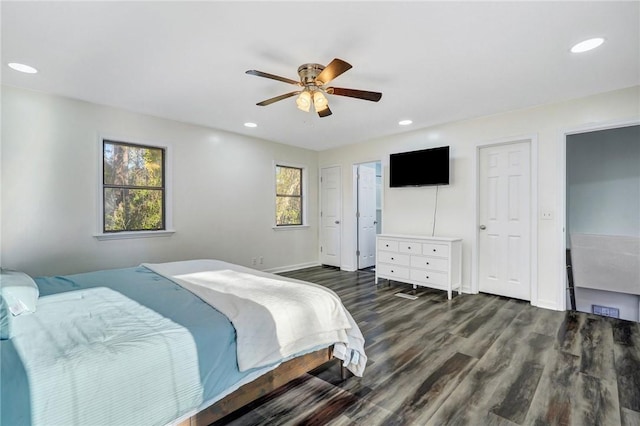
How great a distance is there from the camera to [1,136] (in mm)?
2877

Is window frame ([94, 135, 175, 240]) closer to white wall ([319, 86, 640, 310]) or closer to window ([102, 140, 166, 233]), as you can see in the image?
window ([102, 140, 166, 233])

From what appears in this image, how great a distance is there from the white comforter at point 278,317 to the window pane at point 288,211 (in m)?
3.15

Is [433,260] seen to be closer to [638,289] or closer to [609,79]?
[638,289]

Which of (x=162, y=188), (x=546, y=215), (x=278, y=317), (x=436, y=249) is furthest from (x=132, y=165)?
(x=546, y=215)

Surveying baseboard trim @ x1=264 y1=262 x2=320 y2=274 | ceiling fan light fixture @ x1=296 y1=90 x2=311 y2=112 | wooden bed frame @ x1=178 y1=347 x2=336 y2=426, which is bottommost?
baseboard trim @ x1=264 y1=262 x2=320 y2=274

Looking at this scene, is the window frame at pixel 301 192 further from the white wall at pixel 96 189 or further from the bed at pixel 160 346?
the bed at pixel 160 346

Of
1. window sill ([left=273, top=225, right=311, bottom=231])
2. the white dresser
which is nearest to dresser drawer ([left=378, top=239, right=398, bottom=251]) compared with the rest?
the white dresser

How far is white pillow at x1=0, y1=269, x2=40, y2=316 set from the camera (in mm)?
1542

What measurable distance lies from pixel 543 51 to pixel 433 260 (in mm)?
2541

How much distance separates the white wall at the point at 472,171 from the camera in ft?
10.9

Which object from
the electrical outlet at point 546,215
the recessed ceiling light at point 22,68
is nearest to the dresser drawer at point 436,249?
the electrical outlet at point 546,215

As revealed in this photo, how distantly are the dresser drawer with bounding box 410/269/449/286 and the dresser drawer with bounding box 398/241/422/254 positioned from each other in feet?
0.90

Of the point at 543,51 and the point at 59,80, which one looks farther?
the point at 59,80

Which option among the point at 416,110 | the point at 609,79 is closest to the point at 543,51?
the point at 609,79
